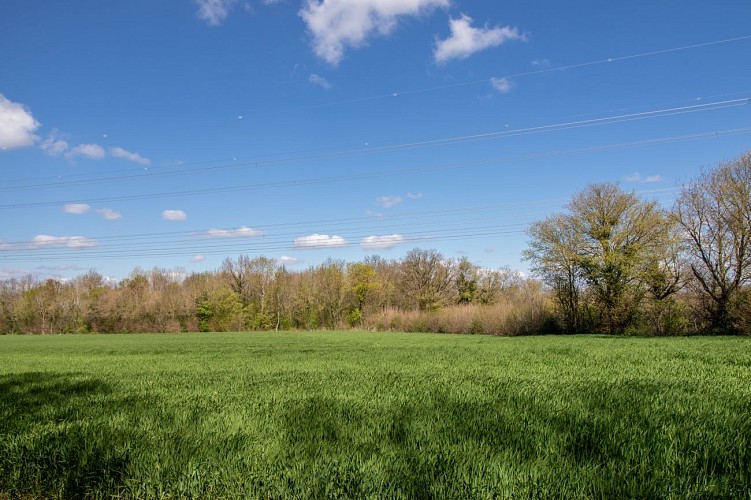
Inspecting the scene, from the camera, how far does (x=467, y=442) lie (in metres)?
4.30

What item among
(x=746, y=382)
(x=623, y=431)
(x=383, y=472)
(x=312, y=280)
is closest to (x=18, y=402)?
(x=383, y=472)

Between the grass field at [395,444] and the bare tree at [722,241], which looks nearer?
the grass field at [395,444]

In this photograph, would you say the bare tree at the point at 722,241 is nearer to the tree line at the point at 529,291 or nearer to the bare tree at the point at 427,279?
the tree line at the point at 529,291

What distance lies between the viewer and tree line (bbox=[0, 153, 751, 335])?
37250 mm

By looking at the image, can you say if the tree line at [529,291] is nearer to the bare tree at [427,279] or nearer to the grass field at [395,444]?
the bare tree at [427,279]

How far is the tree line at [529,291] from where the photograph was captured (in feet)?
122

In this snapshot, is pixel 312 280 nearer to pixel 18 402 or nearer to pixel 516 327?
pixel 516 327

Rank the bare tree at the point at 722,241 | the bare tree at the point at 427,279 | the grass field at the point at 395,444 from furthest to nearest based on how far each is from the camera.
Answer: the bare tree at the point at 427,279, the bare tree at the point at 722,241, the grass field at the point at 395,444

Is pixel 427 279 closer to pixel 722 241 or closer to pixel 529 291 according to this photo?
pixel 529 291

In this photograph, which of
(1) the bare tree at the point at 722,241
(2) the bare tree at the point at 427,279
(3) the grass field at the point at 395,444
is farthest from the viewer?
(2) the bare tree at the point at 427,279

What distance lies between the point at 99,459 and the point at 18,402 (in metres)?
5.29

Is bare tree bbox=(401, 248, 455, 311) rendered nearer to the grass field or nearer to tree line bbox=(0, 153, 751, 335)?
tree line bbox=(0, 153, 751, 335)

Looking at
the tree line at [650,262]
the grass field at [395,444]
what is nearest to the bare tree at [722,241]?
the tree line at [650,262]

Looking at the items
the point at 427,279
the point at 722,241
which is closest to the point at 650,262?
the point at 722,241
